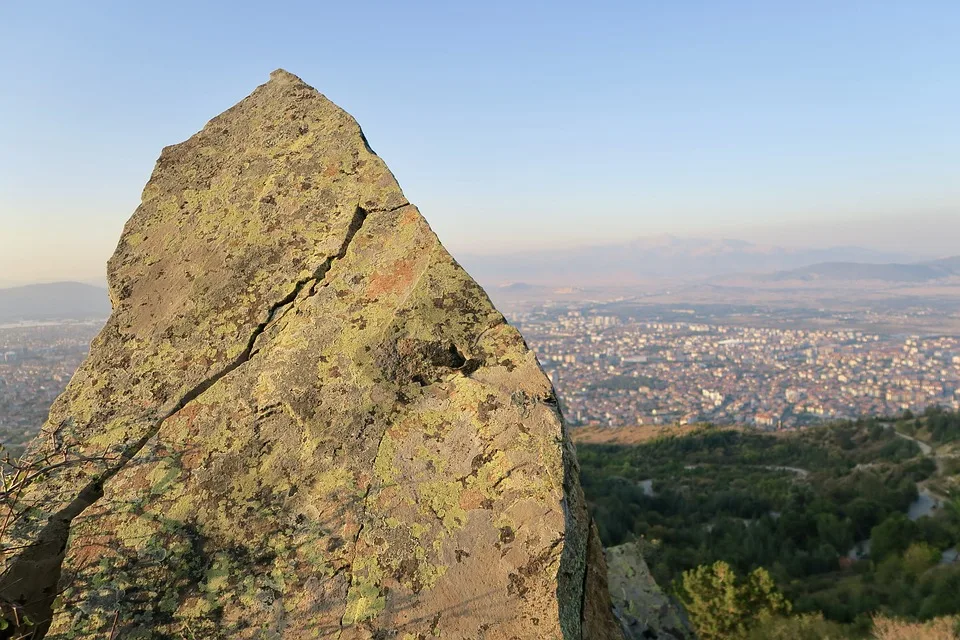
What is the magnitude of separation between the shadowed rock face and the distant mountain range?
72.4 m

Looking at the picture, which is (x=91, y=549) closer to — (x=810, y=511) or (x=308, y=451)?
(x=308, y=451)

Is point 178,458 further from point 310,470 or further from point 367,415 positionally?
point 367,415

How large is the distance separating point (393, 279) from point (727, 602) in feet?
64.0

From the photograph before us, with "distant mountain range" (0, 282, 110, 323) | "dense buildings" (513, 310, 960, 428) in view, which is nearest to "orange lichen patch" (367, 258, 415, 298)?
"distant mountain range" (0, 282, 110, 323)

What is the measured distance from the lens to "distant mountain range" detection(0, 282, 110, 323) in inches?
2783

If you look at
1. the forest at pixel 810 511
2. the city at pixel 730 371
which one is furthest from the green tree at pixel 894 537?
the city at pixel 730 371

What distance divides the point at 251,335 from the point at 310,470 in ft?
3.55

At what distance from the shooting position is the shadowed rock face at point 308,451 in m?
2.91

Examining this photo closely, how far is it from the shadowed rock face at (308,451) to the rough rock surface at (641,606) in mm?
3682

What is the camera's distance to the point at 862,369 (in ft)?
452

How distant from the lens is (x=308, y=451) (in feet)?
11.0

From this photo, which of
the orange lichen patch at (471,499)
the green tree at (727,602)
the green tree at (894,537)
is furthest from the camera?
the green tree at (894,537)

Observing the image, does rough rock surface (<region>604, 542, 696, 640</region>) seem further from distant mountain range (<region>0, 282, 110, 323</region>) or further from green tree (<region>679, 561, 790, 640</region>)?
distant mountain range (<region>0, 282, 110, 323</region>)

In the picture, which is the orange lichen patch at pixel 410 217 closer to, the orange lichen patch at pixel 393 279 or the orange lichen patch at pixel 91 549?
the orange lichen patch at pixel 393 279
